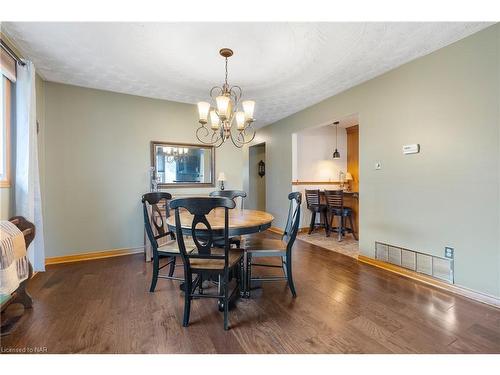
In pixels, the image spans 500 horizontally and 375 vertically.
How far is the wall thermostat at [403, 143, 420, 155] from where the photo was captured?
2537 mm

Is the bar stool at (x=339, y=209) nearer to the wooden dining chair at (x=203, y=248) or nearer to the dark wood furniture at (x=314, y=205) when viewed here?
the dark wood furniture at (x=314, y=205)

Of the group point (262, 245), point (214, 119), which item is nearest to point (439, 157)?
point (262, 245)

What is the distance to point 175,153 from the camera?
12.5 ft

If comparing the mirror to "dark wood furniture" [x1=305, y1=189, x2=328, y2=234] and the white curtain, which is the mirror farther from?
"dark wood furniture" [x1=305, y1=189, x2=328, y2=234]

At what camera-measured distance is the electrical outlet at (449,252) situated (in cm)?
228

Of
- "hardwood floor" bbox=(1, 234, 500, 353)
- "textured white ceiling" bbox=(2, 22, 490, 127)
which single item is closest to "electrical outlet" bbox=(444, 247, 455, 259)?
"hardwood floor" bbox=(1, 234, 500, 353)

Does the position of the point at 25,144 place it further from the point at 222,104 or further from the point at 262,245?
the point at 262,245

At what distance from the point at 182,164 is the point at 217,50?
2.02 meters

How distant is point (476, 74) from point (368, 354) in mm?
2520

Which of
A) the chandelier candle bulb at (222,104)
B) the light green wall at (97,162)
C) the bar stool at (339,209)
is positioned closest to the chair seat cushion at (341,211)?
the bar stool at (339,209)

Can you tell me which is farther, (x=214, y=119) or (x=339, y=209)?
(x=339, y=209)
